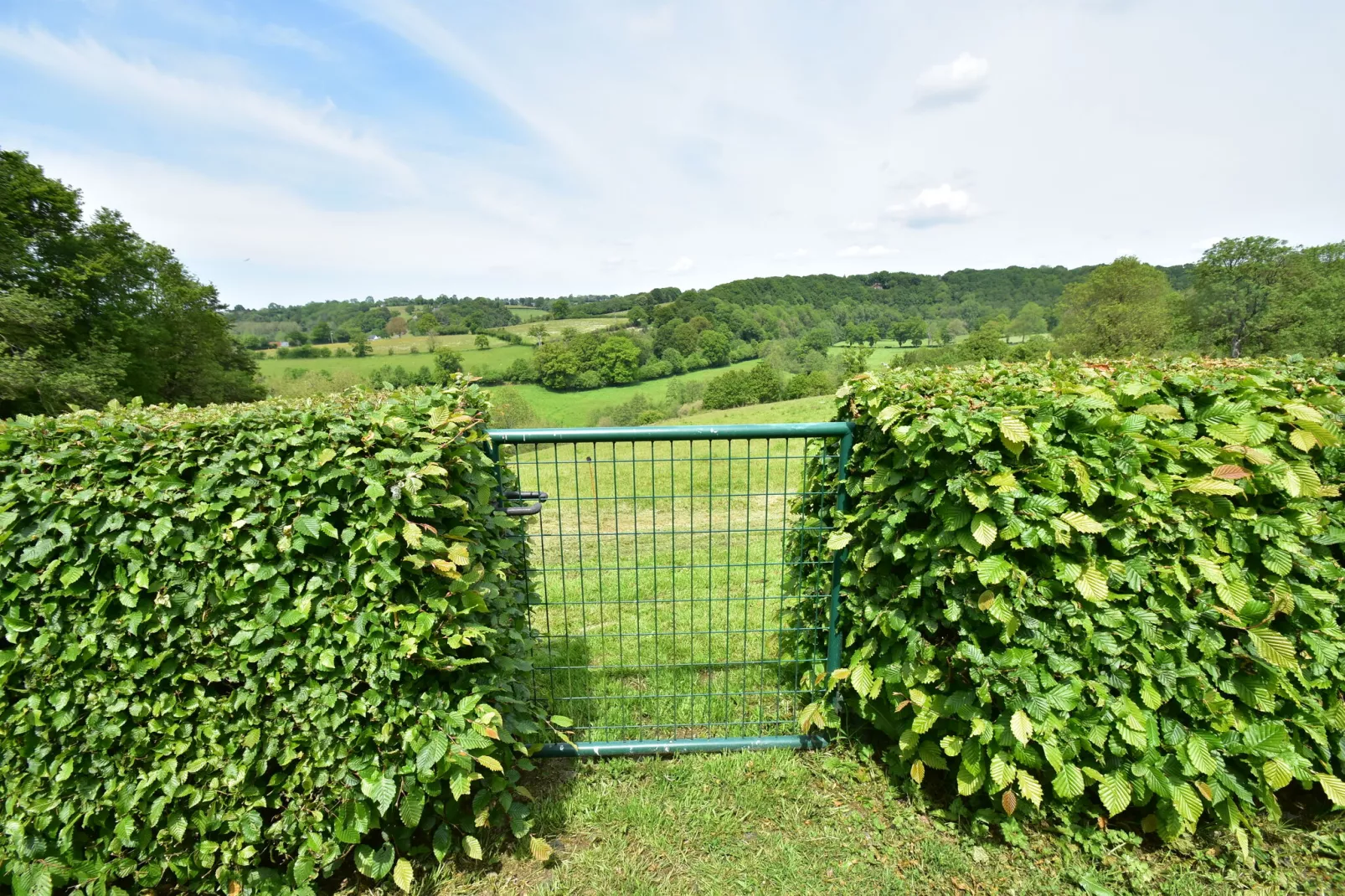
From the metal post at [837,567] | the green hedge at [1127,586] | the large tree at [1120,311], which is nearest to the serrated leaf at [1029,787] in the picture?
the green hedge at [1127,586]

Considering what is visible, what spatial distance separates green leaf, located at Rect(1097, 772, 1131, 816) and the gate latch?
8.52 feet

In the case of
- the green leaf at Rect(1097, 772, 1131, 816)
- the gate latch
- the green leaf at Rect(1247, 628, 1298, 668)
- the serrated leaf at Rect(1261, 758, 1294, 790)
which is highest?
the gate latch

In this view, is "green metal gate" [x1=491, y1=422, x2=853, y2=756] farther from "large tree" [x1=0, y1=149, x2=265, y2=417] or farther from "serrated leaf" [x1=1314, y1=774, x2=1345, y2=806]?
"large tree" [x1=0, y1=149, x2=265, y2=417]

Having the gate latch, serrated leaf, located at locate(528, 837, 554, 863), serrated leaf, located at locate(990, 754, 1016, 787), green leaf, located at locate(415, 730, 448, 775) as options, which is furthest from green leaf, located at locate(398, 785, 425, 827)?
serrated leaf, located at locate(990, 754, 1016, 787)

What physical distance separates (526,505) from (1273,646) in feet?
10.4

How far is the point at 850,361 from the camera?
37844 mm

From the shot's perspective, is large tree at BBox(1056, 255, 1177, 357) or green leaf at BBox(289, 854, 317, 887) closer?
green leaf at BBox(289, 854, 317, 887)

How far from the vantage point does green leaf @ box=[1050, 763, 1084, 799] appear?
223 centimetres

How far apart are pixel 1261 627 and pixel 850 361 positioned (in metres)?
37.3

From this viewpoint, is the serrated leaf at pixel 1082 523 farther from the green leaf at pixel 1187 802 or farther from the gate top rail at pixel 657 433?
the green leaf at pixel 1187 802

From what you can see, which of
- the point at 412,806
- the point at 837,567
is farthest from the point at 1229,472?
the point at 412,806

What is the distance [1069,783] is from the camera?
2246mm

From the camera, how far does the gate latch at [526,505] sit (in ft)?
8.67

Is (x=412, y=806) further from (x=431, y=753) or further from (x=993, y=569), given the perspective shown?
(x=993, y=569)
